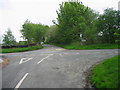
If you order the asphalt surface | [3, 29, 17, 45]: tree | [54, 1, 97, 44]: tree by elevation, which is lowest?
the asphalt surface

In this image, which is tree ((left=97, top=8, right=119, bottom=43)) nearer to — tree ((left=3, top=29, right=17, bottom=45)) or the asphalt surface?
the asphalt surface

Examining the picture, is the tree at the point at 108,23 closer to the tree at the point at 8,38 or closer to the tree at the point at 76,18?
the tree at the point at 76,18

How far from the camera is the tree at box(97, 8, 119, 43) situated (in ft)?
56.0

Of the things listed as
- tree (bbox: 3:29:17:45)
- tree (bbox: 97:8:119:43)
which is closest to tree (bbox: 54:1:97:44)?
tree (bbox: 97:8:119:43)

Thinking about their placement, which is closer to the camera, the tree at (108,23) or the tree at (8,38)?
the tree at (108,23)

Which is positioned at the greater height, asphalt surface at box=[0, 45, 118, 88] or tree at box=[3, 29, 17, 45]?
tree at box=[3, 29, 17, 45]

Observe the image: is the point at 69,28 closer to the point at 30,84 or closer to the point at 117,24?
the point at 117,24

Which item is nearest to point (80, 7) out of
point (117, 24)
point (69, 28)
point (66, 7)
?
point (66, 7)

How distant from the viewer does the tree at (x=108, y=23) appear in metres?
17.1

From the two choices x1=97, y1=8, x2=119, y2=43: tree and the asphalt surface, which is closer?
the asphalt surface

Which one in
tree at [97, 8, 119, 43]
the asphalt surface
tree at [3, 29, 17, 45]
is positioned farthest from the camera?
tree at [3, 29, 17, 45]

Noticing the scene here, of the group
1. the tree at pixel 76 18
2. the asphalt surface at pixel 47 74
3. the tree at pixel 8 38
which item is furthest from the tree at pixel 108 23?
the tree at pixel 8 38

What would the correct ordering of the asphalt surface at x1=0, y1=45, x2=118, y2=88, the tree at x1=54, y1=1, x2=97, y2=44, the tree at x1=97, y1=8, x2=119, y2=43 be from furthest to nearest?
the tree at x1=54, y1=1, x2=97, y2=44 < the tree at x1=97, y1=8, x2=119, y2=43 < the asphalt surface at x1=0, y1=45, x2=118, y2=88

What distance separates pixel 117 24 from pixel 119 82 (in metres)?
17.0
